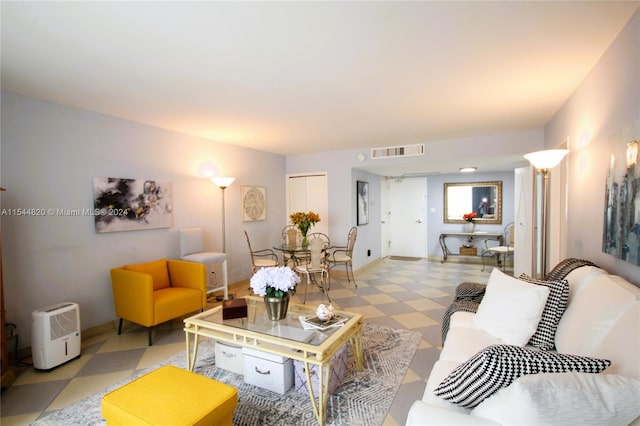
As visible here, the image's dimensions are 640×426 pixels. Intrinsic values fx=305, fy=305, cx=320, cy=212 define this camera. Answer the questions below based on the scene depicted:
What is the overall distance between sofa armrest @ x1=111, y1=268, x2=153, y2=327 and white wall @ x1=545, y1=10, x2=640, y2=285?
12.1 feet

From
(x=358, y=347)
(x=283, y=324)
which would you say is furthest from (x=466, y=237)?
(x=283, y=324)

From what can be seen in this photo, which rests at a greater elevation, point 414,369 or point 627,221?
point 627,221

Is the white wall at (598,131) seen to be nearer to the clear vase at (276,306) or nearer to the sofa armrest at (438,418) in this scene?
the sofa armrest at (438,418)

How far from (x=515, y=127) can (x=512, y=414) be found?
418 centimetres

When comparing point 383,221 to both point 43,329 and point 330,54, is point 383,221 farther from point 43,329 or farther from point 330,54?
point 43,329

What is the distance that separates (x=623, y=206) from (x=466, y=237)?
559 cm

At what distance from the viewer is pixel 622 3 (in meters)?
1.61

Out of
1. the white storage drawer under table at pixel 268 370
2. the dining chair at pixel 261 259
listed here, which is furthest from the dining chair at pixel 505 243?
the white storage drawer under table at pixel 268 370

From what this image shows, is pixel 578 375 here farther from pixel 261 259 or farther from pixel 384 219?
pixel 384 219

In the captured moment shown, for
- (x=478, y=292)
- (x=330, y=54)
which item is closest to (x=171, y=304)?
(x=330, y=54)

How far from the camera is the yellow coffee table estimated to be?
1.93m

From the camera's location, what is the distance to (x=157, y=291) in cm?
346

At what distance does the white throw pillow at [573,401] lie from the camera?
3.13 ft

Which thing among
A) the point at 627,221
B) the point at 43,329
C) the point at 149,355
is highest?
the point at 627,221
